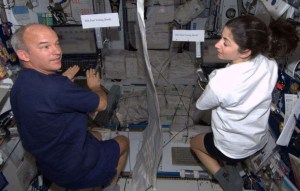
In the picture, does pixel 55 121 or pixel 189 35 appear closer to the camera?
pixel 55 121

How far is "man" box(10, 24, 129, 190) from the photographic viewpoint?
1.31 meters

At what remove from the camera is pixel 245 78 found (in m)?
1.26

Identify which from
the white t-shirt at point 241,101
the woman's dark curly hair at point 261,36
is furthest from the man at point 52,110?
the woman's dark curly hair at point 261,36

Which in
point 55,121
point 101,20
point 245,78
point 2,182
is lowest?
point 2,182

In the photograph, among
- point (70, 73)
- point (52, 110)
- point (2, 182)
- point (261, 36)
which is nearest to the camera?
point (261, 36)

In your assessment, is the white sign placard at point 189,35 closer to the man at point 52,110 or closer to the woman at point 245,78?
the woman at point 245,78

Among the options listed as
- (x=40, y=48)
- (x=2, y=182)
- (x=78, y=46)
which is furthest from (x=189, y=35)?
(x=2, y=182)

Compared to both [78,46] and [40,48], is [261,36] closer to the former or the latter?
[40,48]

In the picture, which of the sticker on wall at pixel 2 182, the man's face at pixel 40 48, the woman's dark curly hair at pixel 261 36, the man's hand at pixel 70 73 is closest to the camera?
the woman's dark curly hair at pixel 261 36

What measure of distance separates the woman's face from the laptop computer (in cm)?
151

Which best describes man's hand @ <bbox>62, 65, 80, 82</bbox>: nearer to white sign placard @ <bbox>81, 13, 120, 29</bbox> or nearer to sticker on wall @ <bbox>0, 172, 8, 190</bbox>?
white sign placard @ <bbox>81, 13, 120, 29</bbox>

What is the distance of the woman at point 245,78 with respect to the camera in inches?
48.8

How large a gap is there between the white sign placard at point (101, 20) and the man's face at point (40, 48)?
0.21 m

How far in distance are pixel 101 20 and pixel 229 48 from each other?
740 millimetres
